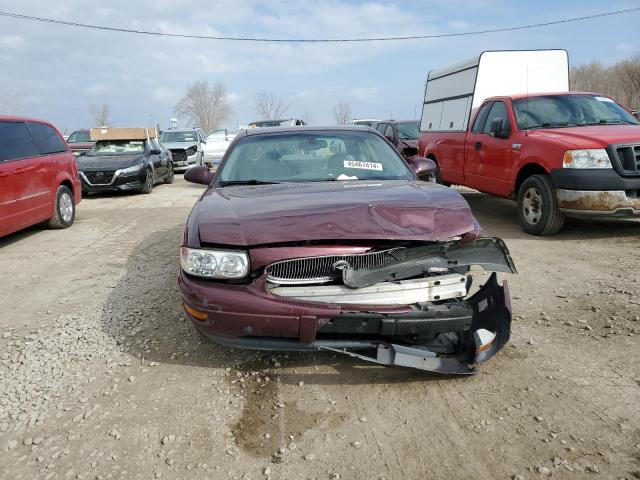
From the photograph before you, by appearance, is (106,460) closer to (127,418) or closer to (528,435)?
(127,418)

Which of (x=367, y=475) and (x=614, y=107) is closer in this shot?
(x=367, y=475)

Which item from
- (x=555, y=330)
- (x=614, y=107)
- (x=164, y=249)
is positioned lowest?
(x=164, y=249)

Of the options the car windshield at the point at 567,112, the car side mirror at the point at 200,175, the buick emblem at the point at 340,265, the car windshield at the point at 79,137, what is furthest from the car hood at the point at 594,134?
the car windshield at the point at 79,137

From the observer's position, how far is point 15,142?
6.93 metres

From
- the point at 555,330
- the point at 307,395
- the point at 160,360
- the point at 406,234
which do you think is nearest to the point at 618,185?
the point at 555,330

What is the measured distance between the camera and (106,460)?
2.24 metres

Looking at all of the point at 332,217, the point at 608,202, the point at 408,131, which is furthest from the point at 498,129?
the point at 408,131

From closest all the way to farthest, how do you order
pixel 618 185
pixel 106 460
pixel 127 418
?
pixel 106 460 → pixel 127 418 → pixel 618 185

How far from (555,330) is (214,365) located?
2.32 m

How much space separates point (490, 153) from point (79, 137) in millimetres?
17703

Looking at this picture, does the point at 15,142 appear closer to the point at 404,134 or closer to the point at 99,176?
the point at 99,176

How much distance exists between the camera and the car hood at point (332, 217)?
8.59ft

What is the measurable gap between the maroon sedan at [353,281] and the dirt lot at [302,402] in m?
0.30

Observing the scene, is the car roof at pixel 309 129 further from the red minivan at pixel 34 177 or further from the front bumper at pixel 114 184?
the front bumper at pixel 114 184
